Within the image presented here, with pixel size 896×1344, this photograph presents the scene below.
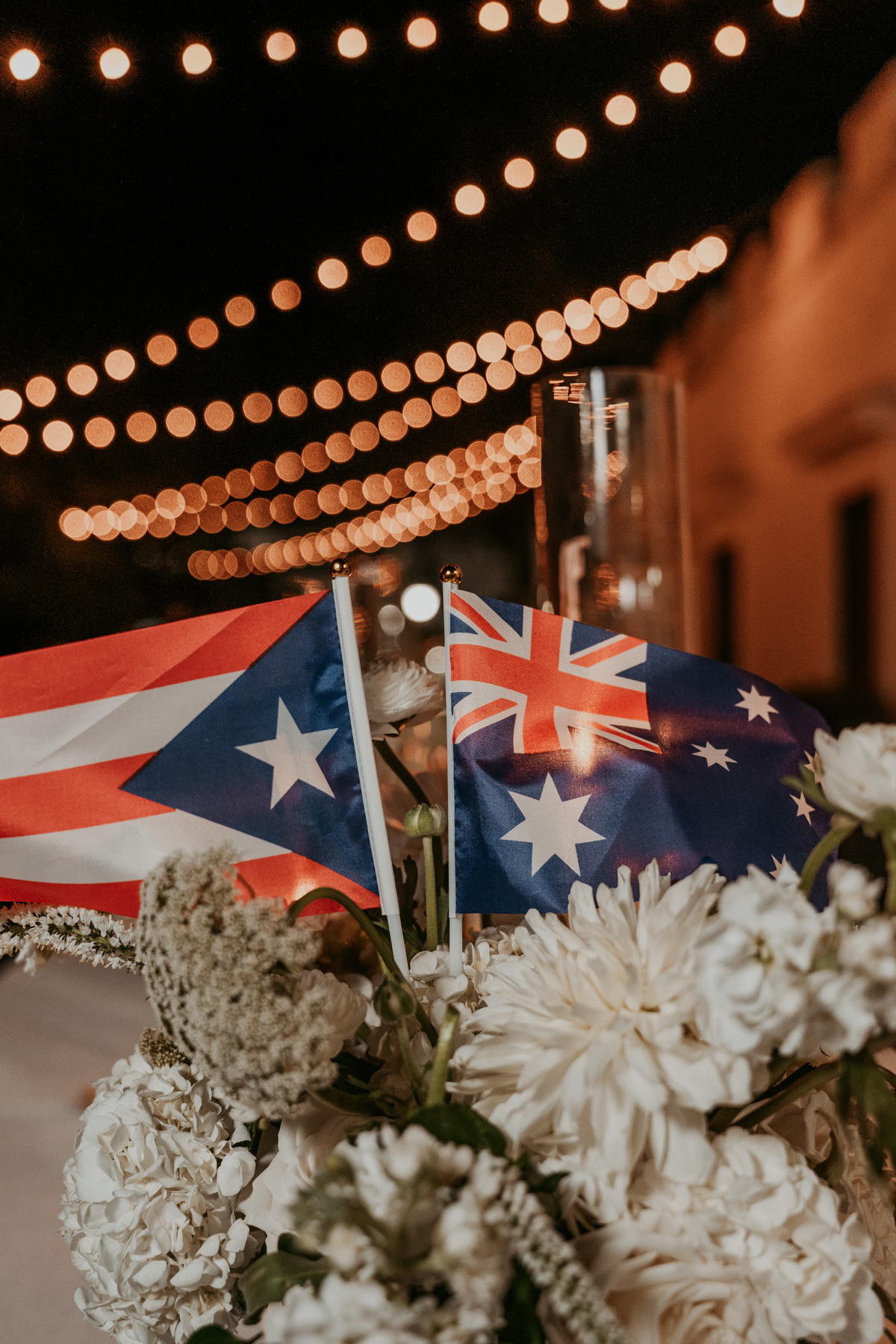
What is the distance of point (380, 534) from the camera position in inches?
79.9

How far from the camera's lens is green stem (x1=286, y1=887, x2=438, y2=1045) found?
0.54 meters

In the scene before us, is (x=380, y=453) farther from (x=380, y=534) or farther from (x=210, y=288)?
(x=210, y=288)

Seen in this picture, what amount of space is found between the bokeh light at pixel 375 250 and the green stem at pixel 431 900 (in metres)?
1.02

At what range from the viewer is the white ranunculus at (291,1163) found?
1.71 feet

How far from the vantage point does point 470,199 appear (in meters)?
1.35

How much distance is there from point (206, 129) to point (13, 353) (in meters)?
0.40

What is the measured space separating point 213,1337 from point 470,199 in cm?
136

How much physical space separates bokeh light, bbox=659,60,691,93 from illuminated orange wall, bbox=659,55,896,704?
781mm

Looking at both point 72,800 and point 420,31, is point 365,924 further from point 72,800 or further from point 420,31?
point 420,31

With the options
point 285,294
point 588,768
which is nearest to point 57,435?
point 285,294

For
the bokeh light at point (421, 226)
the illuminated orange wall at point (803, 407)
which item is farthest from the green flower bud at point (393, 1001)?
the illuminated orange wall at point (803, 407)

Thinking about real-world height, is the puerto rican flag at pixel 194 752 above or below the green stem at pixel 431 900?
above

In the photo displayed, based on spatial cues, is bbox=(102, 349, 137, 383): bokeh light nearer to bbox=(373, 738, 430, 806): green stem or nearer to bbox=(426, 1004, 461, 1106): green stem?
bbox=(373, 738, 430, 806): green stem

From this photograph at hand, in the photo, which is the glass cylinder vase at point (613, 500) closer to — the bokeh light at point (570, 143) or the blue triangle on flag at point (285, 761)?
the bokeh light at point (570, 143)
